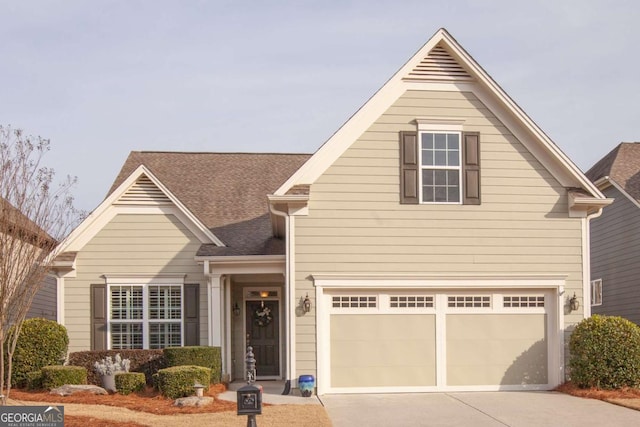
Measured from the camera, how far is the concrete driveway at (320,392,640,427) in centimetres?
1355

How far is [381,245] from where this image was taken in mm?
17547

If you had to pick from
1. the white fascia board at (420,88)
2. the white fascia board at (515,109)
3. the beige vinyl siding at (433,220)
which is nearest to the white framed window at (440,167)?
the beige vinyl siding at (433,220)

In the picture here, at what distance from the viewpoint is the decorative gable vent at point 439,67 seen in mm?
17844

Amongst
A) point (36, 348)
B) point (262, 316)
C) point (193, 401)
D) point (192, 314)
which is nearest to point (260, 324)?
point (262, 316)

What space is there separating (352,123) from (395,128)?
0.90 metres

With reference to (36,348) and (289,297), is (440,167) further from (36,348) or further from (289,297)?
(36,348)

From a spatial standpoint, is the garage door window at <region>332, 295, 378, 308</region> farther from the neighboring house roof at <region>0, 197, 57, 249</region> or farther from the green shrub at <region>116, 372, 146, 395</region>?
the neighboring house roof at <region>0, 197, 57, 249</region>

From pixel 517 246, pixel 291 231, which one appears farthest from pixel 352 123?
pixel 517 246

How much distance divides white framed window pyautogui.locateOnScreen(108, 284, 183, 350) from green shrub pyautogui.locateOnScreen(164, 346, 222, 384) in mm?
1670

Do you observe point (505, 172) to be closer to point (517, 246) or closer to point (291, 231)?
point (517, 246)

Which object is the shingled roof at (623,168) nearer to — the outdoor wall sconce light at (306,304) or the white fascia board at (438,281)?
the white fascia board at (438,281)

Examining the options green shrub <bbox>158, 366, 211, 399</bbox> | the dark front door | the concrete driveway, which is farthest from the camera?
the dark front door

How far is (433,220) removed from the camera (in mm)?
17719

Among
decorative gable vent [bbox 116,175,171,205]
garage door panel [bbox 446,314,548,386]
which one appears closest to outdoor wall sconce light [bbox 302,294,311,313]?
garage door panel [bbox 446,314,548,386]
